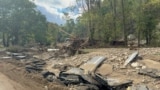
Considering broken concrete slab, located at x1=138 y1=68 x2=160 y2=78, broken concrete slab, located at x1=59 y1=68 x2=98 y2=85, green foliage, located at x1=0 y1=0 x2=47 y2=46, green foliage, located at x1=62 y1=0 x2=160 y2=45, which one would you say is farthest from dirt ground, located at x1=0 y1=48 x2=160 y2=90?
green foliage, located at x1=0 y1=0 x2=47 y2=46

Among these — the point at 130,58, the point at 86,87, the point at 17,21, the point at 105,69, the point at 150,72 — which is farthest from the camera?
the point at 17,21

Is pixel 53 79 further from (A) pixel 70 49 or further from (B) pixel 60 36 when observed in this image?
(B) pixel 60 36

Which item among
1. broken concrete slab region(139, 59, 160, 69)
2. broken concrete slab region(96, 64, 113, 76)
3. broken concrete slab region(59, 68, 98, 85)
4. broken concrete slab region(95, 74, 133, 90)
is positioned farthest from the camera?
broken concrete slab region(96, 64, 113, 76)

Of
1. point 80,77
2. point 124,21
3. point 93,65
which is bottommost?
point 80,77

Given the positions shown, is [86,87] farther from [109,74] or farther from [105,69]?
[105,69]

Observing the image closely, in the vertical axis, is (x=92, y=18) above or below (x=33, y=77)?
above

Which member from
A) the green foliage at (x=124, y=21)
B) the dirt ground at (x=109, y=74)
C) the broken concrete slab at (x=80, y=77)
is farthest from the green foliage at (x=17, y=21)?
the broken concrete slab at (x=80, y=77)

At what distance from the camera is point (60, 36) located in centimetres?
8362

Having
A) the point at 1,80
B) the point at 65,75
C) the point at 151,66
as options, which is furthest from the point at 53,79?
the point at 151,66

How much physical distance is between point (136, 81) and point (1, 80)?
6.73 metres

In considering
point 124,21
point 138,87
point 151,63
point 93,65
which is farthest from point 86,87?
point 124,21

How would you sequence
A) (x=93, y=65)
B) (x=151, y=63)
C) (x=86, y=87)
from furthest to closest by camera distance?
(x=93, y=65) → (x=151, y=63) → (x=86, y=87)

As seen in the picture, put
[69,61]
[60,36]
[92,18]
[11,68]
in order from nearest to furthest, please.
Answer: [11,68]
[69,61]
[92,18]
[60,36]

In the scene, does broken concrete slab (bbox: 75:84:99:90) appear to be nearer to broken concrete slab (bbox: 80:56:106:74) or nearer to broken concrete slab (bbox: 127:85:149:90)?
broken concrete slab (bbox: 127:85:149:90)
